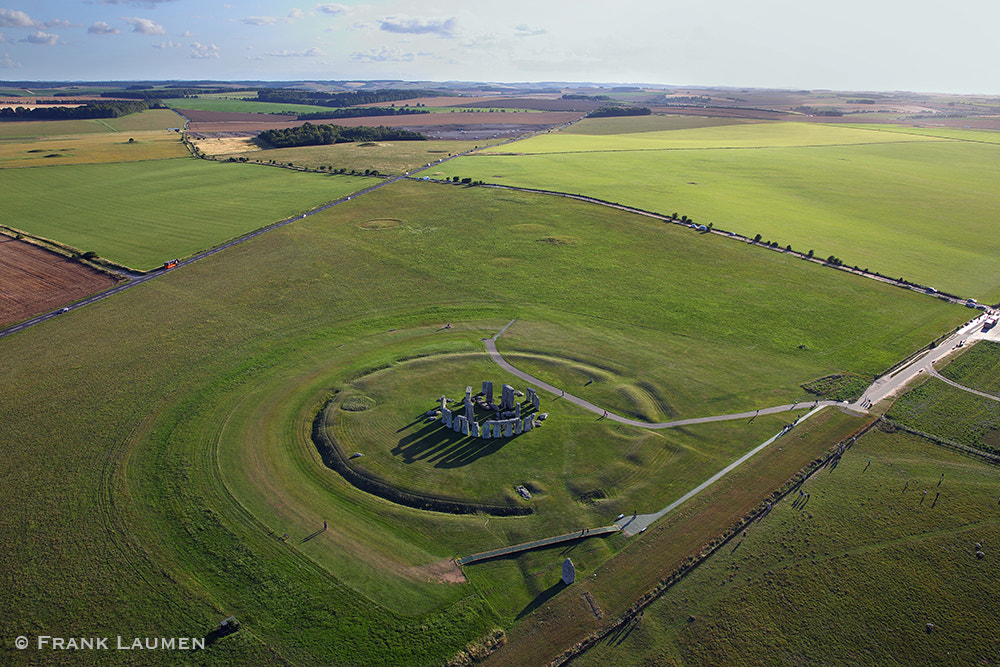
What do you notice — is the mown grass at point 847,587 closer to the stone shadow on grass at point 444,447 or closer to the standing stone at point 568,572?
the standing stone at point 568,572

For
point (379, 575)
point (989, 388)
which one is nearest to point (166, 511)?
point (379, 575)

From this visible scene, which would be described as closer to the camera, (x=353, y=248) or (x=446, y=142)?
(x=353, y=248)

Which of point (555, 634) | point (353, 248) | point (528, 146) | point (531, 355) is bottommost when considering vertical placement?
point (555, 634)

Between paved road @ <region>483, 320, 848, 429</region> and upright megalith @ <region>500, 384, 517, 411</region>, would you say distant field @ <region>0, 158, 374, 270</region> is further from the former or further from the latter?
paved road @ <region>483, 320, 848, 429</region>

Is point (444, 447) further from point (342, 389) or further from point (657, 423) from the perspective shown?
point (657, 423)

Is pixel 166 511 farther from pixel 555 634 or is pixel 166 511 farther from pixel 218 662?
pixel 555 634

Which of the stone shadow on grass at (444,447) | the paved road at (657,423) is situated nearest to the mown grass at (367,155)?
the paved road at (657,423)

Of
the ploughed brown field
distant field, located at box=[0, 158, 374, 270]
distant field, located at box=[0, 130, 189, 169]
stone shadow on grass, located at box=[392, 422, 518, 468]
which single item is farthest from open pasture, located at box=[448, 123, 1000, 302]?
distant field, located at box=[0, 130, 189, 169]

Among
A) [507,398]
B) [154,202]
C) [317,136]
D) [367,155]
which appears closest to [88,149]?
[317,136]

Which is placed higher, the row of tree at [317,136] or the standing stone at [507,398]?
the row of tree at [317,136]
